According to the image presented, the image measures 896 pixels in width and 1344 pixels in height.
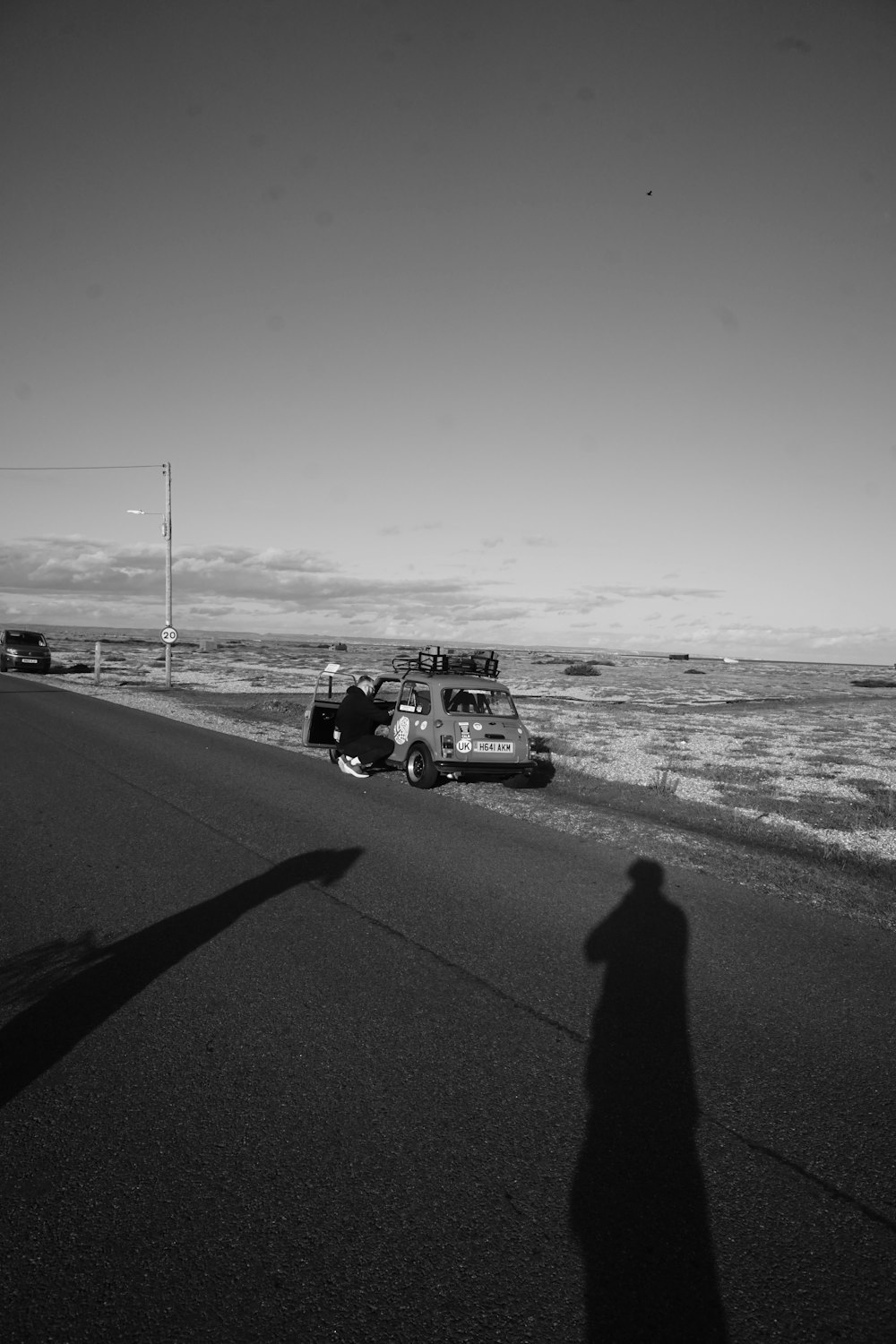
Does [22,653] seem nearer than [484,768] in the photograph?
No

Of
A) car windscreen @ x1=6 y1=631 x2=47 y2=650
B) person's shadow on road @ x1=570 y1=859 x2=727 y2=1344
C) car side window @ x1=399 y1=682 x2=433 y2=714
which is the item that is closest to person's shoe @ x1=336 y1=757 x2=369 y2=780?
car side window @ x1=399 y1=682 x2=433 y2=714

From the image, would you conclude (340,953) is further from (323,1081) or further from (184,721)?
(184,721)

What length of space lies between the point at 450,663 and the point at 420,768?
268cm

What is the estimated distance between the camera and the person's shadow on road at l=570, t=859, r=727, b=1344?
2.70 metres

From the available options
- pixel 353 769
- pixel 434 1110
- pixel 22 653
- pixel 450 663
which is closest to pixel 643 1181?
pixel 434 1110

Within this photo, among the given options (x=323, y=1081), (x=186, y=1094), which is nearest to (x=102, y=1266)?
(x=186, y=1094)

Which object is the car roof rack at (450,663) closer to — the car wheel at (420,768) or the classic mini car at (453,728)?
the classic mini car at (453,728)

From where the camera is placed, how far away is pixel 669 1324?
8.68 feet

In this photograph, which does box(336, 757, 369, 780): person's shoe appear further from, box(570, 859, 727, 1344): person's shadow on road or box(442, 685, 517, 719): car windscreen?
box(570, 859, 727, 1344): person's shadow on road

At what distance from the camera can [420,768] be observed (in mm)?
13094

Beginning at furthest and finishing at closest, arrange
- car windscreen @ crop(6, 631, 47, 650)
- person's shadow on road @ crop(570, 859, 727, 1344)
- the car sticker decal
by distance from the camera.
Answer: car windscreen @ crop(6, 631, 47, 650)
the car sticker decal
person's shadow on road @ crop(570, 859, 727, 1344)

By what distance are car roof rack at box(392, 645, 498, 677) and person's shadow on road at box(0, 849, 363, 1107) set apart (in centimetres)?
707

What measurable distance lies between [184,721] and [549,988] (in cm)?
1842

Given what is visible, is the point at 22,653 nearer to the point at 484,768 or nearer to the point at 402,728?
the point at 402,728
